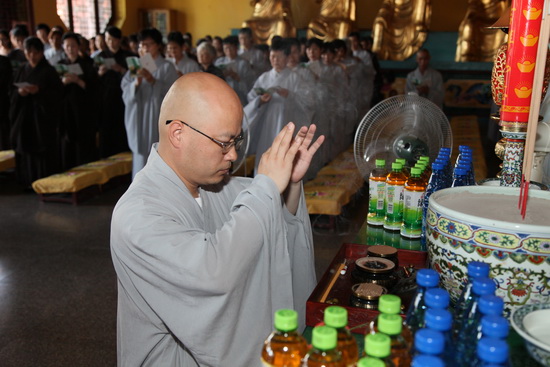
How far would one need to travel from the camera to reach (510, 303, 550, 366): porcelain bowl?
80 cm

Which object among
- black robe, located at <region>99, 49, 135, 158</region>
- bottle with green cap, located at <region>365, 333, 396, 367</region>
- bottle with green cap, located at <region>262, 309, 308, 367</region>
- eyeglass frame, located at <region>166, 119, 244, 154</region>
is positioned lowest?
black robe, located at <region>99, 49, 135, 158</region>

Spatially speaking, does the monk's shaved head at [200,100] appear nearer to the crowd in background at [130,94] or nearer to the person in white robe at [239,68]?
the crowd in background at [130,94]

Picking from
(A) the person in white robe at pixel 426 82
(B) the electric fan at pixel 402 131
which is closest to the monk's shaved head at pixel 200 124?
(B) the electric fan at pixel 402 131

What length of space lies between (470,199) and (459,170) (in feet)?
1.04

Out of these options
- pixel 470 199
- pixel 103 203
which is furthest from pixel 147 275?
pixel 103 203

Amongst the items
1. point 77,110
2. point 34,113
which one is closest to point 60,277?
point 34,113

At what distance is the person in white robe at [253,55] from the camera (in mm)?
7332

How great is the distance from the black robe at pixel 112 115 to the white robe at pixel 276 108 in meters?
1.92

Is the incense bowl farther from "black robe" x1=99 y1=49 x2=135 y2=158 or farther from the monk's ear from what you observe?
"black robe" x1=99 y1=49 x2=135 y2=158

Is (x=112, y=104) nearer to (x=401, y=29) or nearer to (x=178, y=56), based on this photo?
(x=178, y=56)

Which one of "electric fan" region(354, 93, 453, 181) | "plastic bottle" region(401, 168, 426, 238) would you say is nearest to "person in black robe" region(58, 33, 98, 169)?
"electric fan" region(354, 93, 453, 181)

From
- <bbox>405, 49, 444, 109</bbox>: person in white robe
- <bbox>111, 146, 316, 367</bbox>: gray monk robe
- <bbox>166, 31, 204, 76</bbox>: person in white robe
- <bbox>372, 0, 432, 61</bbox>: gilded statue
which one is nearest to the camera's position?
<bbox>111, 146, 316, 367</bbox>: gray monk robe

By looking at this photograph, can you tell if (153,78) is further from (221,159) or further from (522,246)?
(522,246)

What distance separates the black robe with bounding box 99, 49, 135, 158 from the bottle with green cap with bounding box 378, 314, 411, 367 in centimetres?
596
